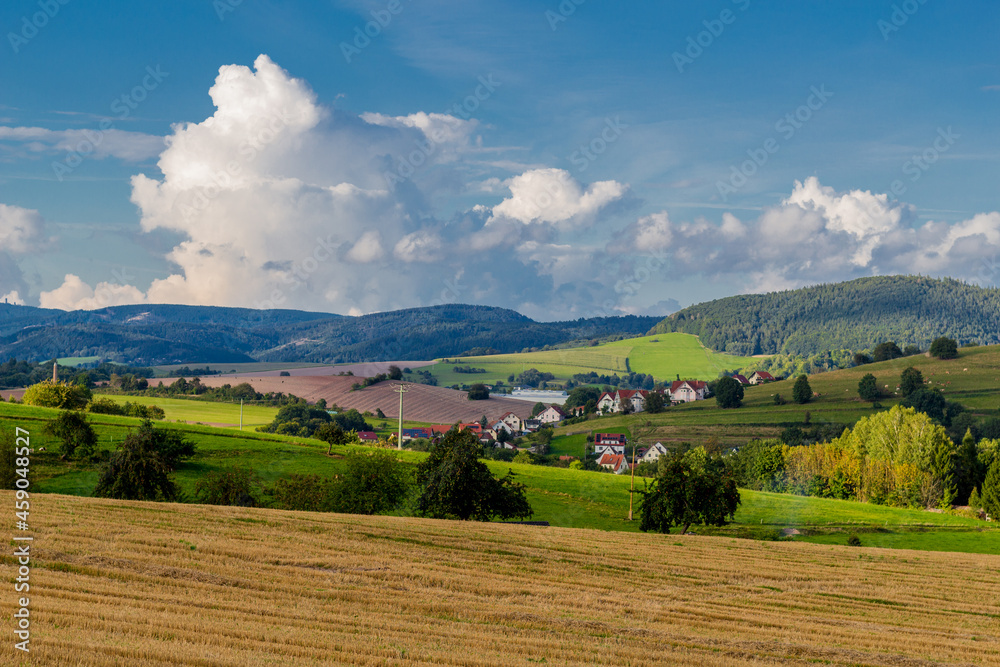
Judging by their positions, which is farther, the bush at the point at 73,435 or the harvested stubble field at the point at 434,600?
the bush at the point at 73,435

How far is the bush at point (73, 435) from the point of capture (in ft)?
213

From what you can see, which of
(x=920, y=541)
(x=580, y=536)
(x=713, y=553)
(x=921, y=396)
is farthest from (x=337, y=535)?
(x=921, y=396)

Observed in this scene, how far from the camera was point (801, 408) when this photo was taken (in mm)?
168875

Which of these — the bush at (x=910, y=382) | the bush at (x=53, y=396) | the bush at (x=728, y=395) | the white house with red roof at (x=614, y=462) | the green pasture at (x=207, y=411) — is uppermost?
the bush at (x=910, y=382)

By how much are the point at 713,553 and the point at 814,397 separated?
154 metres

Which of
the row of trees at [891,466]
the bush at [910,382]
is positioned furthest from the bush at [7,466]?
the bush at [910,382]

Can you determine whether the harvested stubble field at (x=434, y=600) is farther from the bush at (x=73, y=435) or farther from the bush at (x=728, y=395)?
the bush at (x=728, y=395)

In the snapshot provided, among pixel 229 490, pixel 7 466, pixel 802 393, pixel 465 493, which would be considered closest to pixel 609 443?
pixel 802 393

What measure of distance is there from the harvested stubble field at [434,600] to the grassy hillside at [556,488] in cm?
2494

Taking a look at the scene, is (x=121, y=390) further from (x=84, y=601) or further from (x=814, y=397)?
(x=84, y=601)

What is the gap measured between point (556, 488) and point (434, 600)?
55.4 m

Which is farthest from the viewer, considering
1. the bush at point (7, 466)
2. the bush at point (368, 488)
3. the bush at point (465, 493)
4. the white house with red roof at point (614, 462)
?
the white house with red roof at point (614, 462)

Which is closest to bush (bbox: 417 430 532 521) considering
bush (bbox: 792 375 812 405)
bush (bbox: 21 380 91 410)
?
bush (bbox: 21 380 91 410)

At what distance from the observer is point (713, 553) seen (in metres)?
38.5
